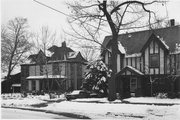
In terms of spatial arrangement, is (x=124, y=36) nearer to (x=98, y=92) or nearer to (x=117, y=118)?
(x=98, y=92)

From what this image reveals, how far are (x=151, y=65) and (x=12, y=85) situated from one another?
30.0 m

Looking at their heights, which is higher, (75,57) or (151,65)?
Result: (75,57)

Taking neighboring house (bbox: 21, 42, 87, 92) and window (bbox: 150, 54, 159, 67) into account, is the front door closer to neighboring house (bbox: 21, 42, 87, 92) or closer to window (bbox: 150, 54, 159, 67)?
window (bbox: 150, 54, 159, 67)

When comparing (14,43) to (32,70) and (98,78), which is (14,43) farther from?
(98,78)

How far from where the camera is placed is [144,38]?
3456 cm

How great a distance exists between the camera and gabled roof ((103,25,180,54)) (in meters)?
31.0

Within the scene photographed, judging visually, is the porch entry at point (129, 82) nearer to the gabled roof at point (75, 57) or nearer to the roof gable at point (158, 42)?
the roof gable at point (158, 42)

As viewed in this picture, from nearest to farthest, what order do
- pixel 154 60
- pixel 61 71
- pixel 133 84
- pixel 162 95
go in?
pixel 162 95 → pixel 154 60 → pixel 133 84 → pixel 61 71

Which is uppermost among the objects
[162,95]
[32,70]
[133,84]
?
[32,70]

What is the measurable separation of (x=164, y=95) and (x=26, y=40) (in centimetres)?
3026

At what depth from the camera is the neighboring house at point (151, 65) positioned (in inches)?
1161

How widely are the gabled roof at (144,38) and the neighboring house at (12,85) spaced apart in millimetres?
23000

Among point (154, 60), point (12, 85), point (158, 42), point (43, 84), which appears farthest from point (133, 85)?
point (12, 85)

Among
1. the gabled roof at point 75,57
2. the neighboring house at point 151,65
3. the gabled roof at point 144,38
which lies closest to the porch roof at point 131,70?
the neighboring house at point 151,65
